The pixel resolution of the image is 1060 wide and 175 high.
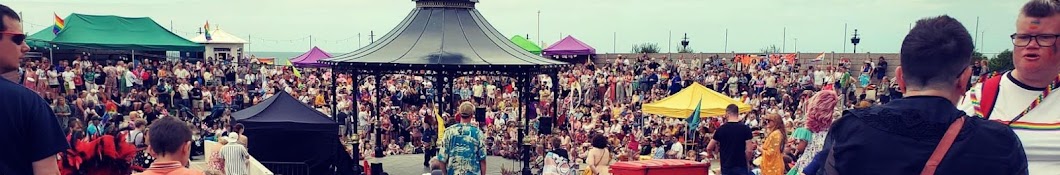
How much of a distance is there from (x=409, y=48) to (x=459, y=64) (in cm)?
111

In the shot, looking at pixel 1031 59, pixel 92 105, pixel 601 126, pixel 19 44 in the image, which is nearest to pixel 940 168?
pixel 1031 59

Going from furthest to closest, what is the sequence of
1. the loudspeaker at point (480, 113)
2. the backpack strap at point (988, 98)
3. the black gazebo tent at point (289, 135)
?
the loudspeaker at point (480, 113), the black gazebo tent at point (289, 135), the backpack strap at point (988, 98)

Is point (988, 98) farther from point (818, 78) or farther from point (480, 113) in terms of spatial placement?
point (818, 78)

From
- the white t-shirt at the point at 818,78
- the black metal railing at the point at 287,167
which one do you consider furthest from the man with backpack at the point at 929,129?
the white t-shirt at the point at 818,78

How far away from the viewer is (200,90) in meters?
20.9

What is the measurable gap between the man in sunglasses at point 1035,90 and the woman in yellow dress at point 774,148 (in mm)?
4650

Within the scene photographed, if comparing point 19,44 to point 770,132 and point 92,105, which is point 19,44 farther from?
point 92,105

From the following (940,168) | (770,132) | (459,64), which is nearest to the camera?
(940,168)

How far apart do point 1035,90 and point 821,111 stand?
3.78 meters

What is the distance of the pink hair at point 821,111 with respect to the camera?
21.7 ft

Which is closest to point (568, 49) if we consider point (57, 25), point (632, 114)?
point (632, 114)

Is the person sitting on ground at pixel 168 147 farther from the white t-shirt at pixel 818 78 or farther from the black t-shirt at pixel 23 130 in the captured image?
the white t-shirt at pixel 818 78

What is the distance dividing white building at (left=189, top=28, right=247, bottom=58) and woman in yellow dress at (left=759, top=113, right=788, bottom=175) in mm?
29803

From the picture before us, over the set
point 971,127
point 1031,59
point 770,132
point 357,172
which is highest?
point 1031,59
